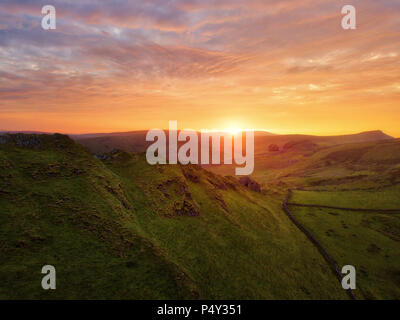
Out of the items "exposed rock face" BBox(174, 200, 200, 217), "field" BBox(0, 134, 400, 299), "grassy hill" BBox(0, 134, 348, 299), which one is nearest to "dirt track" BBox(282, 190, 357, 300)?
"field" BBox(0, 134, 400, 299)

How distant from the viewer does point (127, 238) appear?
23047 mm

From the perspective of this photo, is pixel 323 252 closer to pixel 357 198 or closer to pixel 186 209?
pixel 186 209

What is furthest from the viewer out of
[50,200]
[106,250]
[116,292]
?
[50,200]

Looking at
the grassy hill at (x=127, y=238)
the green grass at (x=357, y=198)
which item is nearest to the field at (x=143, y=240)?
the grassy hill at (x=127, y=238)

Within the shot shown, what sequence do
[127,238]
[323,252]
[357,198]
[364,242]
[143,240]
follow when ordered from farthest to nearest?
[357,198]
[364,242]
[323,252]
[143,240]
[127,238]

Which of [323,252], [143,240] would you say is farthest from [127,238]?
[323,252]

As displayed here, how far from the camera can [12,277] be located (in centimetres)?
1656

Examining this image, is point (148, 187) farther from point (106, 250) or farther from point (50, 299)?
point (50, 299)

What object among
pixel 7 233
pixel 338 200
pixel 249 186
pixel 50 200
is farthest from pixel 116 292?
pixel 338 200

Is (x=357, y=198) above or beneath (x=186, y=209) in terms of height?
beneath

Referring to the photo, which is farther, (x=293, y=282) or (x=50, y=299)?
(x=293, y=282)

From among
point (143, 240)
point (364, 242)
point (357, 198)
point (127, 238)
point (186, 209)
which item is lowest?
point (364, 242)

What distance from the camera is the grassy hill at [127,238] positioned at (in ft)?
61.1
